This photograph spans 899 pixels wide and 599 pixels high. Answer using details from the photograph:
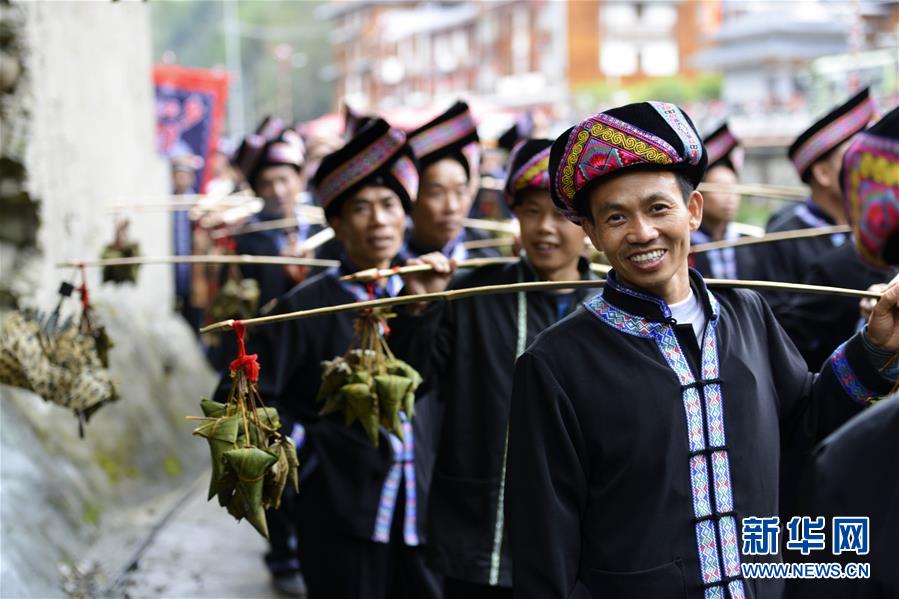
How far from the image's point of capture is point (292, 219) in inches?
326

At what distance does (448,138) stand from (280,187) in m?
3.23

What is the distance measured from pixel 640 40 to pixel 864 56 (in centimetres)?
2974

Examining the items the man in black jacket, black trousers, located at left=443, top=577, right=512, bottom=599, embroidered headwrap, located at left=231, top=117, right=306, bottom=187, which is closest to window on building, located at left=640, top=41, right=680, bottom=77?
embroidered headwrap, located at left=231, top=117, right=306, bottom=187

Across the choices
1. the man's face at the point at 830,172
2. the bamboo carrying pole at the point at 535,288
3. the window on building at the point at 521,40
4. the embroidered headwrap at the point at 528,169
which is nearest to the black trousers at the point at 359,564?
the embroidered headwrap at the point at 528,169

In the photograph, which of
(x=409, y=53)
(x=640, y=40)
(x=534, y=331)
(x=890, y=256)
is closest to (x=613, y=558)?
(x=890, y=256)

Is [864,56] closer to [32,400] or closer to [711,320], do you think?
[32,400]

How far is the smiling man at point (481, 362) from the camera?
158 inches

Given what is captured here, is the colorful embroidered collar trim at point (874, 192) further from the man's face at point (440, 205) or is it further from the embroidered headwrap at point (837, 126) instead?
the embroidered headwrap at point (837, 126)

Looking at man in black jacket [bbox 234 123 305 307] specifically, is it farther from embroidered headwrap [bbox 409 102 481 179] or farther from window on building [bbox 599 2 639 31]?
window on building [bbox 599 2 639 31]

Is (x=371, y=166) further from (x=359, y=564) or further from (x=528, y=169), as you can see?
(x=359, y=564)

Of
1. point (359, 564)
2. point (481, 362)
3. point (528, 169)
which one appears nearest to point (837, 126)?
point (528, 169)

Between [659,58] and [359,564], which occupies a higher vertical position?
[659,58]

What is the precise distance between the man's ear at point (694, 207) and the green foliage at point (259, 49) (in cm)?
7495

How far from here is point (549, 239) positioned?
405 centimetres
